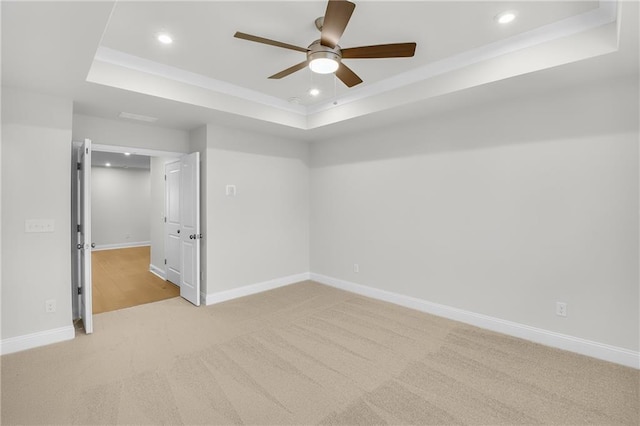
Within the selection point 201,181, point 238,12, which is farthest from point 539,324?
point 201,181

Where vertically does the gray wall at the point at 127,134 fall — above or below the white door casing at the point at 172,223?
above

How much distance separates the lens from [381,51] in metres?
2.27

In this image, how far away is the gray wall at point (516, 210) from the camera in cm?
275

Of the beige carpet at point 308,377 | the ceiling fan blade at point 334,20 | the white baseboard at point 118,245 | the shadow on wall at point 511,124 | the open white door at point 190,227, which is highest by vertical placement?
the ceiling fan blade at point 334,20

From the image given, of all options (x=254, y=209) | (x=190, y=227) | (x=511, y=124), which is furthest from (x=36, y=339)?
(x=511, y=124)

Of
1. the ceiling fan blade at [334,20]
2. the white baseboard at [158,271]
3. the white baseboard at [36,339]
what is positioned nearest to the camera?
the ceiling fan blade at [334,20]

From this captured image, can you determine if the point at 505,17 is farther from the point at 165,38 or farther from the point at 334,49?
the point at 165,38

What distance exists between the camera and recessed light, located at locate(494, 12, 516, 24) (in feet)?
7.67

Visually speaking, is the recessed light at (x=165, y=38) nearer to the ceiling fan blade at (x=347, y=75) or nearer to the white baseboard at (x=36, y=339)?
the ceiling fan blade at (x=347, y=75)

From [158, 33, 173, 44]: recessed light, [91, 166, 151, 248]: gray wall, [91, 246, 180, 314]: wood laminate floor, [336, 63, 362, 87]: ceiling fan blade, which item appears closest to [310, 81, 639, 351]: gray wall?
[336, 63, 362, 87]: ceiling fan blade

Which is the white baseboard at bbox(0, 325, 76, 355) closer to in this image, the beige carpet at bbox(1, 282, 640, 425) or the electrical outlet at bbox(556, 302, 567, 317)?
the beige carpet at bbox(1, 282, 640, 425)

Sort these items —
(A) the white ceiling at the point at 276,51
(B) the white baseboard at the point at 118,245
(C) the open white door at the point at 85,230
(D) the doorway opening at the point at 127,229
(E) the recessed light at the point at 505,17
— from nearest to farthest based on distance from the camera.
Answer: (A) the white ceiling at the point at 276,51 → (E) the recessed light at the point at 505,17 → (C) the open white door at the point at 85,230 → (D) the doorway opening at the point at 127,229 → (B) the white baseboard at the point at 118,245

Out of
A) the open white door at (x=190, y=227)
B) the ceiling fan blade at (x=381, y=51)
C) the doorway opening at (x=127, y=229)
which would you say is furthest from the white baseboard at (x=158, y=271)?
the ceiling fan blade at (x=381, y=51)

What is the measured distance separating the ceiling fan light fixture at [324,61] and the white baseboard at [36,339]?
11.6 ft
